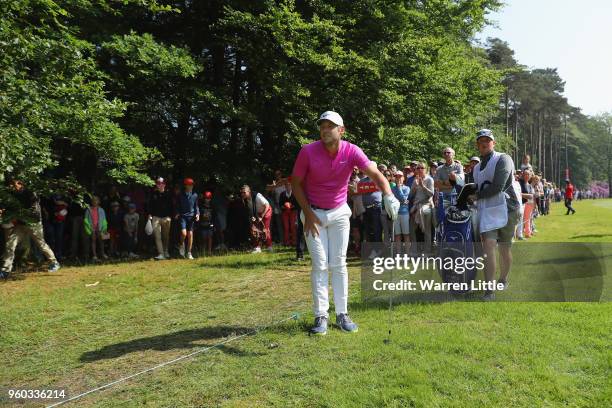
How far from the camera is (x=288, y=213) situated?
13.1 meters

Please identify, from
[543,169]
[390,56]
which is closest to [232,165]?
[390,56]

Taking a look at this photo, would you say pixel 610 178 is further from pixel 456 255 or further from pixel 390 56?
pixel 456 255

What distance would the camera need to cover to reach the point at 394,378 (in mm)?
3904

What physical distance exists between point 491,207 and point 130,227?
9552 millimetres

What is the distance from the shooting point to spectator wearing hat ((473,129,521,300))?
629 centimetres

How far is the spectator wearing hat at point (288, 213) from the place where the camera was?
1264 centimetres

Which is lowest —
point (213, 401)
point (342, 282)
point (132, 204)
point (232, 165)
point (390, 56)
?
point (213, 401)

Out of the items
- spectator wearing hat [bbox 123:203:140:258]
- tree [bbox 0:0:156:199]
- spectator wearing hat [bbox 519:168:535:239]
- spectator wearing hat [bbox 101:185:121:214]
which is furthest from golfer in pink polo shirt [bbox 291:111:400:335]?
spectator wearing hat [bbox 101:185:121:214]

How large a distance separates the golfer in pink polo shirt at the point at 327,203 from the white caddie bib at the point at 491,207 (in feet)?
6.20

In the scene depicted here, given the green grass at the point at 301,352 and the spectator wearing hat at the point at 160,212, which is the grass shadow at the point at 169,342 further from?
the spectator wearing hat at the point at 160,212

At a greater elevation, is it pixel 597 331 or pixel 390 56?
pixel 390 56

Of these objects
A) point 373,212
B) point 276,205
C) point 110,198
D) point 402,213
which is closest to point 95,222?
point 110,198

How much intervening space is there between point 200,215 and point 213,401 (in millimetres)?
9595

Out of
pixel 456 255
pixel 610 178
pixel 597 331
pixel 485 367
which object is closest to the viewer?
pixel 485 367
